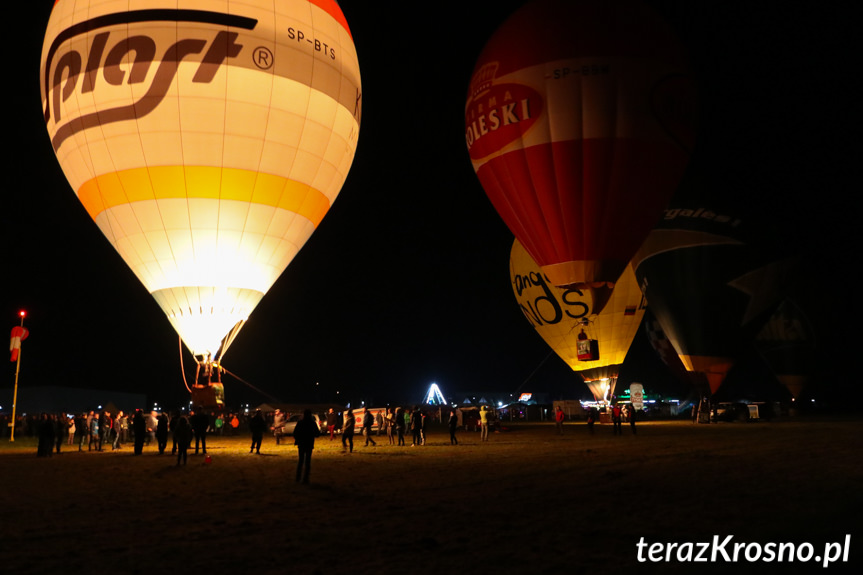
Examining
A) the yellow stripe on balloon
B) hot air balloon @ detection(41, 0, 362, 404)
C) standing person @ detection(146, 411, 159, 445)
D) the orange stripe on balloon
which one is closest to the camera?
hot air balloon @ detection(41, 0, 362, 404)

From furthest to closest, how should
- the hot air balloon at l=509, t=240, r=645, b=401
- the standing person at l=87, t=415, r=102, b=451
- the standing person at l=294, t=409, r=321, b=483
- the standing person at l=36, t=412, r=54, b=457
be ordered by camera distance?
the hot air balloon at l=509, t=240, r=645, b=401
the standing person at l=87, t=415, r=102, b=451
the standing person at l=36, t=412, r=54, b=457
the standing person at l=294, t=409, r=321, b=483

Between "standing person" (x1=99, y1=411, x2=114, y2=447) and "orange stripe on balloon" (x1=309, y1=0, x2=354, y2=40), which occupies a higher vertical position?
"orange stripe on balloon" (x1=309, y1=0, x2=354, y2=40)

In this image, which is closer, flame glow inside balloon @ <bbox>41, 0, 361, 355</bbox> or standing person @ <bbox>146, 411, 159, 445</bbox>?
flame glow inside balloon @ <bbox>41, 0, 361, 355</bbox>

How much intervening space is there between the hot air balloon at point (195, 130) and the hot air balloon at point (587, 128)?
14.8 feet

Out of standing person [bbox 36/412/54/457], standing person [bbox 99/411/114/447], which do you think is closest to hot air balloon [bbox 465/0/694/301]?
standing person [bbox 99/411/114/447]

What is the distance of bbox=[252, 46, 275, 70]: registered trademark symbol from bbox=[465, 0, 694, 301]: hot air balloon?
5510mm

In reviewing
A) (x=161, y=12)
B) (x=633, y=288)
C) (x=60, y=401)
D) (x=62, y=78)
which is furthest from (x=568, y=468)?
(x=60, y=401)

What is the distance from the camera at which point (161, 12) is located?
48.1 ft

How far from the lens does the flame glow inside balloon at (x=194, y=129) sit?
48.2 feet

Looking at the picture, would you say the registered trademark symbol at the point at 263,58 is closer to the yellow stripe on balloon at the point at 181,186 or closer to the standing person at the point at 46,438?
the yellow stripe on balloon at the point at 181,186

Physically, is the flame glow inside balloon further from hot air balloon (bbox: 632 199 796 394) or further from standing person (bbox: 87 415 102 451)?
hot air balloon (bbox: 632 199 796 394)

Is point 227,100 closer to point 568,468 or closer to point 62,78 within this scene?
point 62,78

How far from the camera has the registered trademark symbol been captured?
15.1 metres

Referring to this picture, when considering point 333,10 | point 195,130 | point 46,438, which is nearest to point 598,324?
point 333,10
